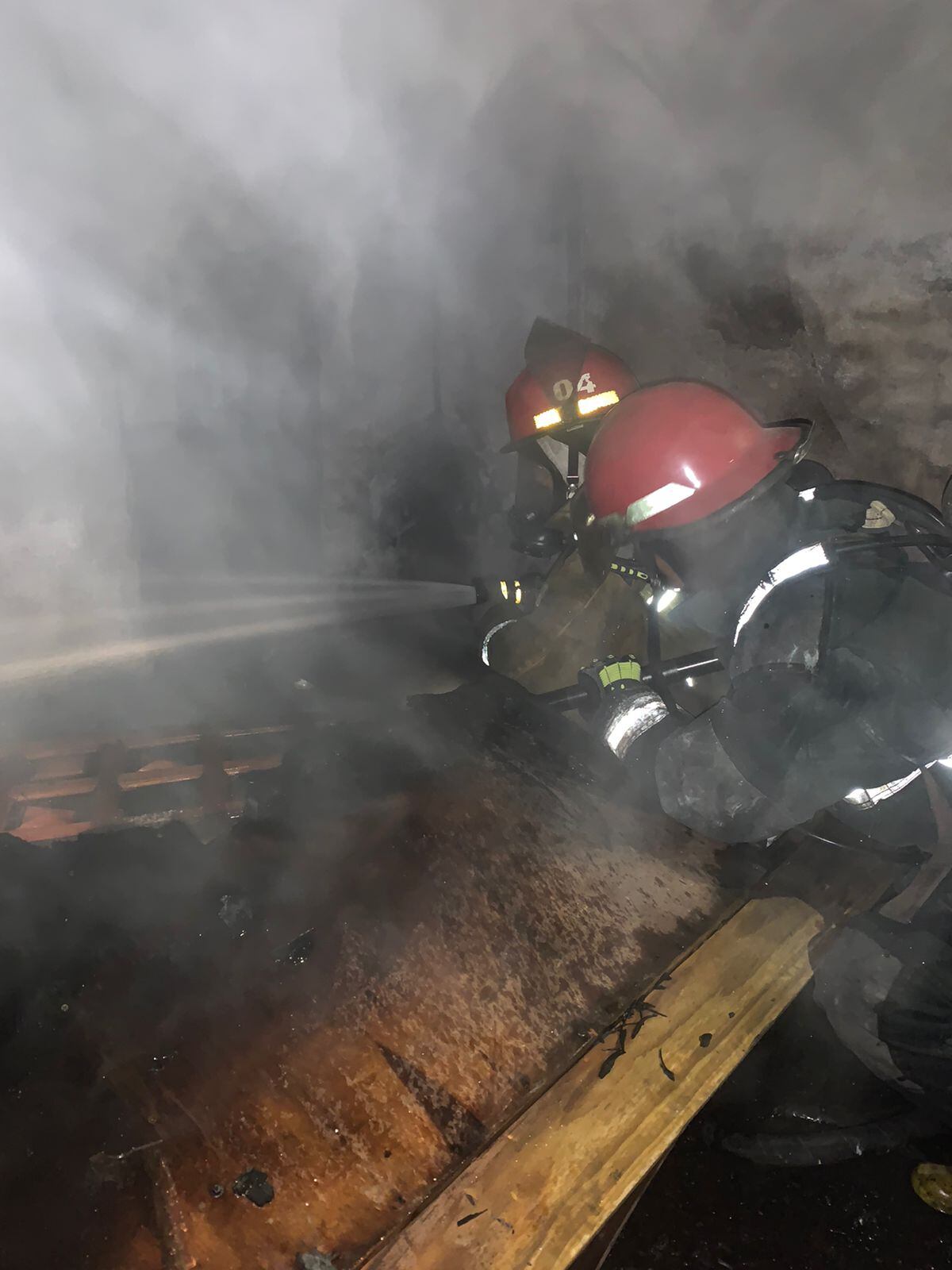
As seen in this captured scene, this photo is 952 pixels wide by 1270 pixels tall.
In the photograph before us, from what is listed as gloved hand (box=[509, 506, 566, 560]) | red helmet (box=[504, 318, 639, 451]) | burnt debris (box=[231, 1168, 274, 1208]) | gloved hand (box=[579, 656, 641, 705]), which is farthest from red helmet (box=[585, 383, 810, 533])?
burnt debris (box=[231, 1168, 274, 1208])

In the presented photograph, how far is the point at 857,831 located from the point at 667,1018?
102cm

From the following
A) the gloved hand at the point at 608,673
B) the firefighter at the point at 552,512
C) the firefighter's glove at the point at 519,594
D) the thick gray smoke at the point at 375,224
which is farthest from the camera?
the firefighter's glove at the point at 519,594

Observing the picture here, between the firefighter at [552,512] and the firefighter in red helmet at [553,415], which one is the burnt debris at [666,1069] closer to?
the firefighter at [552,512]

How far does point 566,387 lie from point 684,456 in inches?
68.5

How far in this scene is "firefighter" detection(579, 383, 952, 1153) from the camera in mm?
1837

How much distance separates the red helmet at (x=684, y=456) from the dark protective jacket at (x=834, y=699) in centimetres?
46

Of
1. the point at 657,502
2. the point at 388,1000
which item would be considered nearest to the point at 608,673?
the point at 657,502

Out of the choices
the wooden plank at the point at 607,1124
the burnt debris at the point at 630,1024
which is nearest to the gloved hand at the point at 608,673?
the wooden plank at the point at 607,1124

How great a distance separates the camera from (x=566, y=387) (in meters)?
4.09

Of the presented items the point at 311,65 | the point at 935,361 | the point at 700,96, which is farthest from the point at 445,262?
the point at 935,361

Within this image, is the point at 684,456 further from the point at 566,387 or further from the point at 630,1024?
the point at 630,1024

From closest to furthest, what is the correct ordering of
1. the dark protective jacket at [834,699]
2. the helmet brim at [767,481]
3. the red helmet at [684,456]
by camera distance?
the dark protective jacket at [834,699]
the helmet brim at [767,481]
the red helmet at [684,456]

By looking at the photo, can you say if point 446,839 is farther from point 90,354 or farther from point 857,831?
point 90,354

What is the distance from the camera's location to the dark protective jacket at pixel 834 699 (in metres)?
1.81
